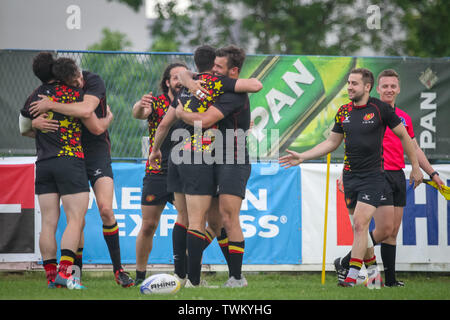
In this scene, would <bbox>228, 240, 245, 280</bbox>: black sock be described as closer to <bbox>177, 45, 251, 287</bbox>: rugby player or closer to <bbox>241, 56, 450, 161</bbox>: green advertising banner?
<bbox>177, 45, 251, 287</bbox>: rugby player

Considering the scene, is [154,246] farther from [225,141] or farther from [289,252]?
[225,141]

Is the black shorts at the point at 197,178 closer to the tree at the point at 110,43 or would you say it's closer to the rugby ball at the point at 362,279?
the rugby ball at the point at 362,279

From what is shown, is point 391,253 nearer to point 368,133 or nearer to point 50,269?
point 368,133

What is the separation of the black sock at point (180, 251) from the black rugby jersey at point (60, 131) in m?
1.16

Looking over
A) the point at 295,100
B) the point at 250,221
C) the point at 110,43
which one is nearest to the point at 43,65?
A: the point at 250,221

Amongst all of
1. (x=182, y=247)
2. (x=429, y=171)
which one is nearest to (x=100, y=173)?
(x=182, y=247)

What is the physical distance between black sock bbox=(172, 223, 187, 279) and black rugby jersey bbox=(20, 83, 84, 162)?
116cm

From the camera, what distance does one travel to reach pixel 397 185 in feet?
22.0

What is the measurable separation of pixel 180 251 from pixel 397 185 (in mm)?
2446

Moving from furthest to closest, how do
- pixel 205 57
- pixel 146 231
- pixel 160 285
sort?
pixel 146 231 → pixel 205 57 → pixel 160 285

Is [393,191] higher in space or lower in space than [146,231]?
higher

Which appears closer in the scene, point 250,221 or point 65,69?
point 65,69

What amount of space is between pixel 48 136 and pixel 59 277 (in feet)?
4.12

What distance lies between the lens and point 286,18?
23375 mm
